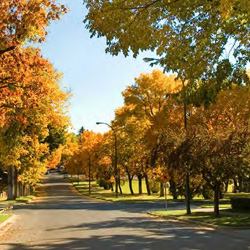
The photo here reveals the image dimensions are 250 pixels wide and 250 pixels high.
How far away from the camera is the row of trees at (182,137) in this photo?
21.1 m

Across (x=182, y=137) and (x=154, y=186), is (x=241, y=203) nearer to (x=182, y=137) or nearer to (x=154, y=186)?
(x=182, y=137)

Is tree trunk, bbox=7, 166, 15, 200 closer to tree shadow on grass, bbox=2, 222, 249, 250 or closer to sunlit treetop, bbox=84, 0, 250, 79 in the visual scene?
tree shadow on grass, bbox=2, 222, 249, 250

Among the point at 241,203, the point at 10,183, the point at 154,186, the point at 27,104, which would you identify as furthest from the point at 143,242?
the point at 154,186

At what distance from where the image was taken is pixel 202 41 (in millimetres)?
8836

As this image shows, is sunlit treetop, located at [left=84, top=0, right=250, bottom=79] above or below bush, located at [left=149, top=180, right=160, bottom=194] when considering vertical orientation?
above

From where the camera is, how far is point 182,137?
74.6ft

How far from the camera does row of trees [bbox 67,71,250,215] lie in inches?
832

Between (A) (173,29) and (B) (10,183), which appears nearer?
(A) (173,29)

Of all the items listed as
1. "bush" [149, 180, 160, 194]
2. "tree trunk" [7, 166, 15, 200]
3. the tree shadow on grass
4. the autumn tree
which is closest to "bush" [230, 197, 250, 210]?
the tree shadow on grass

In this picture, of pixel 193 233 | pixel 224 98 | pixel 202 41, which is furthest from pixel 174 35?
pixel 224 98

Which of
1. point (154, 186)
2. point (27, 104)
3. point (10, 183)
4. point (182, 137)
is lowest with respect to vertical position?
point (154, 186)

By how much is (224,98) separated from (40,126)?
17.1 meters

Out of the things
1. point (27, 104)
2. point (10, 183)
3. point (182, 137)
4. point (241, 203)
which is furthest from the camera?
point (10, 183)

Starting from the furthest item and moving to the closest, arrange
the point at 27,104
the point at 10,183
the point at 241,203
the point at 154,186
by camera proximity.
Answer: the point at 154,186, the point at 10,183, the point at 241,203, the point at 27,104
